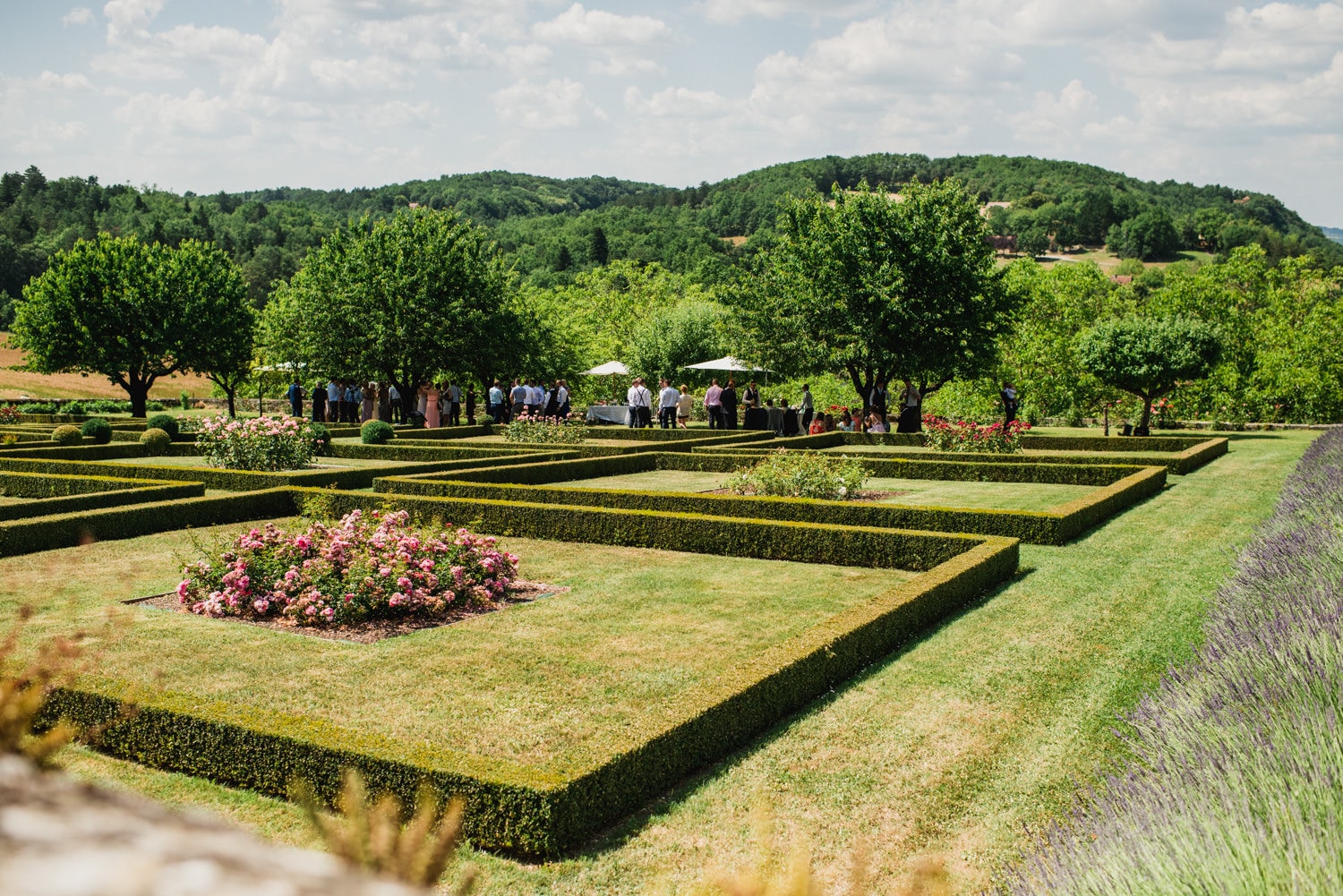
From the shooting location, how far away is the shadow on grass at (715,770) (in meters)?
4.48

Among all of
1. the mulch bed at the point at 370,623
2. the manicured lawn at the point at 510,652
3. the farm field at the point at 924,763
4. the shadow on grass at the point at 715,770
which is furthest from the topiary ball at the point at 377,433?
the shadow on grass at the point at 715,770

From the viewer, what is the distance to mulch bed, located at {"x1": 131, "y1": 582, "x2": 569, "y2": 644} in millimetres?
7824

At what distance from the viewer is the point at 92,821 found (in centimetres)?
65

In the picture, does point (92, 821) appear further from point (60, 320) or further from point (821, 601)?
point (60, 320)

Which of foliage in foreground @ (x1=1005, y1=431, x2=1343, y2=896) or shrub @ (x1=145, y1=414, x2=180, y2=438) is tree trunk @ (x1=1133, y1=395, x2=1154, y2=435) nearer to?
foliage in foreground @ (x1=1005, y1=431, x2=1343, y2=896)

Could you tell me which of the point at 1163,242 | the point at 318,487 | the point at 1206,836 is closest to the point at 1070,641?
the point at 1206,836

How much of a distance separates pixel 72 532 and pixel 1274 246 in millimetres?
101180

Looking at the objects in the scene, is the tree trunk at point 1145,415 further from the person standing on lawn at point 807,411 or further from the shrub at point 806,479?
the shrub at point 806,479

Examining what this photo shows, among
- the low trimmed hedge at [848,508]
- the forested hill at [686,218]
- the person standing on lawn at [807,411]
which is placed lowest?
the low trimmed hedge at [848,508]

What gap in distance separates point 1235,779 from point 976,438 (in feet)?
64.5

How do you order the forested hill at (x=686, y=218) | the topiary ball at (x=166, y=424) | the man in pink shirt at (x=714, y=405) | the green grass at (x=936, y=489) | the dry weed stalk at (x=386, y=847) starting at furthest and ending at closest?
1. the forested hill at (x=686, y=218)
2. the man in pink shirt at (x=714, y=405)
3. the topiary ball at (x=166, y=424)
4. the green grass at (x=936, y=489)
5. the dry weed stalk at (x=386, y=847)

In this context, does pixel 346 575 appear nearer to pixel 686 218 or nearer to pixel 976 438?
pixel 976 438

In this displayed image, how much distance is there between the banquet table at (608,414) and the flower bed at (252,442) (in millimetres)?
17829

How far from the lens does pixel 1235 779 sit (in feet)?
10.2
